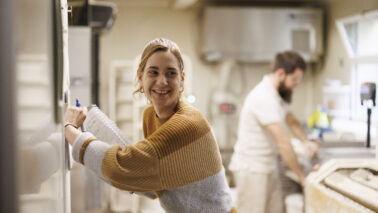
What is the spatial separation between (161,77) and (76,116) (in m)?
0.23

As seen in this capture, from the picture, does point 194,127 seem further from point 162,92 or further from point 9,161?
point 9,161

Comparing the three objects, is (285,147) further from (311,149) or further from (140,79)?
(140,79)

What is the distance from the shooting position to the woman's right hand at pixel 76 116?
0.92 m

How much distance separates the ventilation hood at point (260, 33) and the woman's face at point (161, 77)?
153 inches

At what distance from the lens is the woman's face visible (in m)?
0.89

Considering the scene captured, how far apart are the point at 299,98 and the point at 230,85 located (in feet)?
3.27

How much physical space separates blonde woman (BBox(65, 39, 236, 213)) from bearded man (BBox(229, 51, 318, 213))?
4.09 feet

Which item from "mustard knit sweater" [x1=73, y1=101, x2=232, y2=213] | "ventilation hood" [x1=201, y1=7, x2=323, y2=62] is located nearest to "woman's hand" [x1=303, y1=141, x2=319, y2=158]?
"mustard knit sweater" [x1=73, y1=101, x2=232, y2=213]

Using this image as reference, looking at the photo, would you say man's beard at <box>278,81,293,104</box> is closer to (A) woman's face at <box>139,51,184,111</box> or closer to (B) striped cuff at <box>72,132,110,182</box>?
(A) woman's face at <box>139,51,184,111</box>

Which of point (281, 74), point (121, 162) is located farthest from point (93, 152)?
point (281, 74)

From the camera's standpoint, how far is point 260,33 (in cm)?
479

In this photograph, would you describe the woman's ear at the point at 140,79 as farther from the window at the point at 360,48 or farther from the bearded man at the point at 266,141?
the window at the point at 360,48

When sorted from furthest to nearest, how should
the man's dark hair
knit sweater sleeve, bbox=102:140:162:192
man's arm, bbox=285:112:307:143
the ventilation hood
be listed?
the ventilation hood, man's arm, bbox=285:112:307:143, the man's dark hair, knit sweater sleeve, bbox=102:140:162:192

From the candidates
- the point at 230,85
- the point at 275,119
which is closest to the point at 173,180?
the point at 275,119
